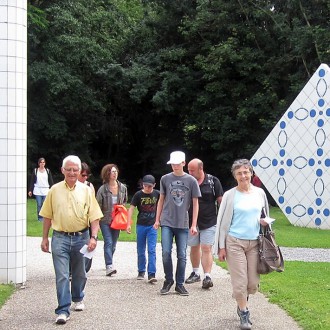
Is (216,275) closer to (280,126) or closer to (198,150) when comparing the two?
(280,126)

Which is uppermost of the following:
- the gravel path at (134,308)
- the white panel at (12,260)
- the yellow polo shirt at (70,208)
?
the yellow polo shirt at (70,208)

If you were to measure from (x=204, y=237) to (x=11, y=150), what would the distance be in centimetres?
300

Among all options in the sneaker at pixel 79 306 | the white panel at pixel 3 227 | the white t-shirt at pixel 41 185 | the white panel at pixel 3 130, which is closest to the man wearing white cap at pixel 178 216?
the sneaker at pixel 79 306

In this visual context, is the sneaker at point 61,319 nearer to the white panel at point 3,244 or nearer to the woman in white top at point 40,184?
the white panel at point 3,244

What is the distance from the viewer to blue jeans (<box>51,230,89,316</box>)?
25.1 ft

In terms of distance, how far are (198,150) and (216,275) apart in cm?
2906

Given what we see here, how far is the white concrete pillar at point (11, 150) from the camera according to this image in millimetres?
9773

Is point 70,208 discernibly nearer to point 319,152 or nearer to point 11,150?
point 11,150

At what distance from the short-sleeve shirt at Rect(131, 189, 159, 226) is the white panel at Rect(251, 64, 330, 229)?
10.5 m

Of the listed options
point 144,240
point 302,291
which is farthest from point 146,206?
point 302,291

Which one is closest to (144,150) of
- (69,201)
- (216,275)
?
(216,275)

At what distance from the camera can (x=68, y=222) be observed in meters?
7.71

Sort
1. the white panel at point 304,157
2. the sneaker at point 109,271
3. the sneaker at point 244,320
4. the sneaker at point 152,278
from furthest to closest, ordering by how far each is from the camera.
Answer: the white panel at point 304,157
the sneaker at point 109,271
the sneaker at point 152,278
the sneaker at point 244,320

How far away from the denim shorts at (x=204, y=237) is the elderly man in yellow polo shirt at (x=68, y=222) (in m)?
2.50
